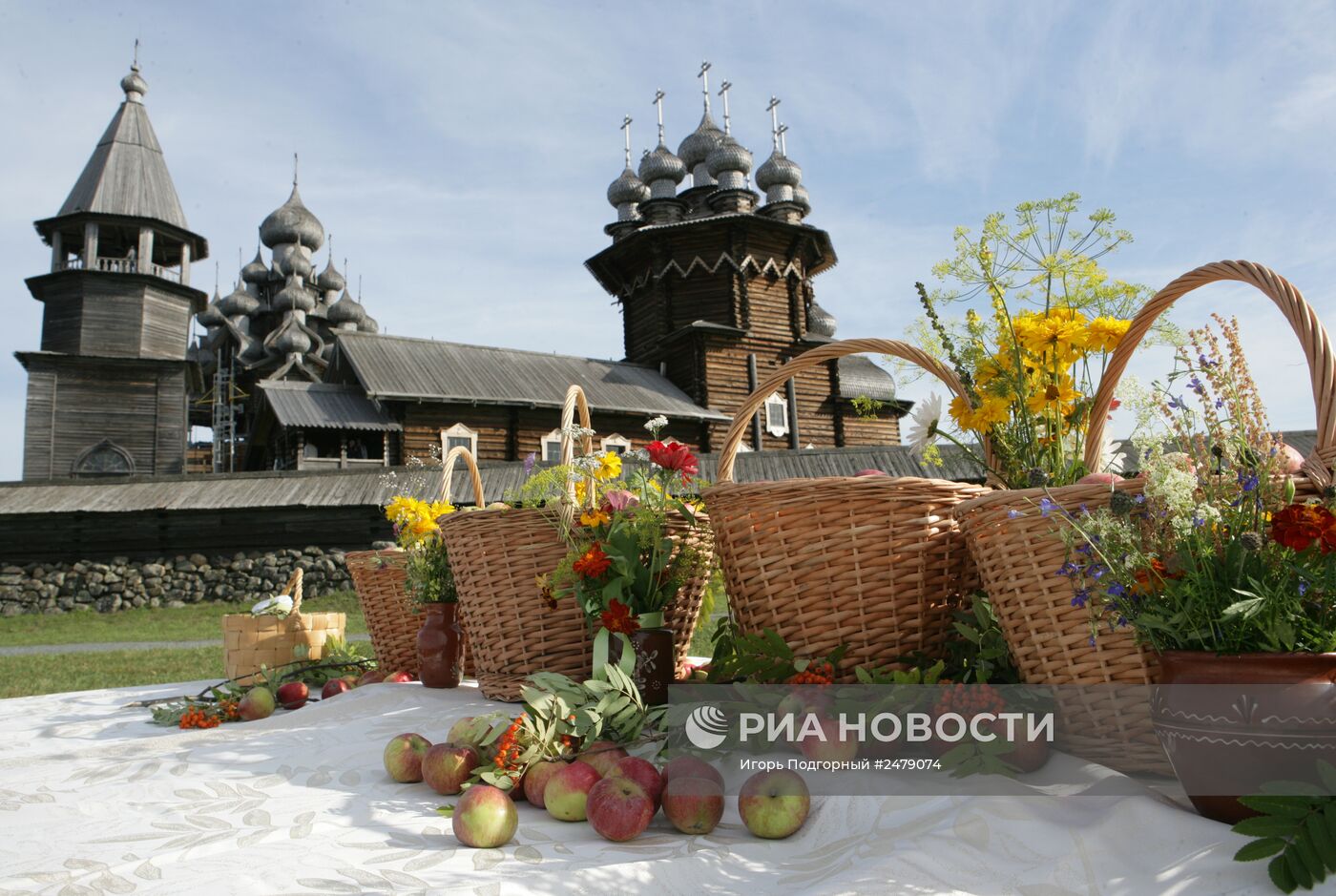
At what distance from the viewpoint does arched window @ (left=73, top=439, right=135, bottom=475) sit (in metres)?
22.5

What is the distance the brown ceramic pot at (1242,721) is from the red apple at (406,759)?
146cm

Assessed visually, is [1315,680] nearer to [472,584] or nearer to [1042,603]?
[1042,603]

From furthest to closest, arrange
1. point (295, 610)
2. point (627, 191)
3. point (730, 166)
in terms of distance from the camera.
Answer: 1. point (627, 191)
2. point (730, 166)
3. point (295, 610)

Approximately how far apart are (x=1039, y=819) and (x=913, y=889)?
276 mm

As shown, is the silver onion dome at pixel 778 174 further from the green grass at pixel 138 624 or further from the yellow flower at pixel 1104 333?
the yellow flower at pixel 1104 333

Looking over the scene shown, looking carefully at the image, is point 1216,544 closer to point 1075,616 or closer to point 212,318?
point 1075,616

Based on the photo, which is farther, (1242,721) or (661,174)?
(661,174)

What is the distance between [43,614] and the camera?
43.5 feet

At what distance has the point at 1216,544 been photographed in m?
1.37

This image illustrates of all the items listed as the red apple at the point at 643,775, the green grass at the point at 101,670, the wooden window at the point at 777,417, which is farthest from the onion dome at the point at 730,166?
the red apple at the point at 643,775

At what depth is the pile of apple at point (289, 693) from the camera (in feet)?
9.11

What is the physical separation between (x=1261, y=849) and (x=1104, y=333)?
44.4 inches

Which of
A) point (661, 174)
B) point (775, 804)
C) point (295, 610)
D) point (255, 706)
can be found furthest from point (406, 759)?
point (661, 174)

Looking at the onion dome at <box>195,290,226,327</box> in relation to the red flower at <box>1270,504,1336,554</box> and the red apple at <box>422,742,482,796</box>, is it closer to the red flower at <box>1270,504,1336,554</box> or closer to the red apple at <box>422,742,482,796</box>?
the red apple at <box>422,742,482,796</box>
